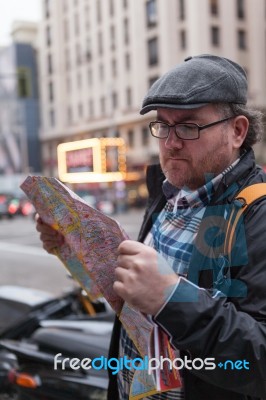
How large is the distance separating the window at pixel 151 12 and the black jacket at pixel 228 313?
113ft

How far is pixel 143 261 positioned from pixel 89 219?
281 mm

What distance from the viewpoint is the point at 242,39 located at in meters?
33.2

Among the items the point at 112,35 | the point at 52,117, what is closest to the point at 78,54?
the point at 112,35

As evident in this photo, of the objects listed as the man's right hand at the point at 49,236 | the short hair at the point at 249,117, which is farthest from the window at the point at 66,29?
the short hair at the point at 249,117

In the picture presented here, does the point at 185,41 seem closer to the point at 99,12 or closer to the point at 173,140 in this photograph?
the point at 99,12

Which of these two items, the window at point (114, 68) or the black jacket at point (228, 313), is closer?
the black jacket at point (228, 313)

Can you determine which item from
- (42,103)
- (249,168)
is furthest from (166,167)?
(42,103)

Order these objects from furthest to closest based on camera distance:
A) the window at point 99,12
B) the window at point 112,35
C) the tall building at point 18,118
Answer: the tall building at point 18,118 → the window at point 112,35 → the window at point 99,12

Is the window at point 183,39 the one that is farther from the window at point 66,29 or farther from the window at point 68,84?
the window at point 68,84

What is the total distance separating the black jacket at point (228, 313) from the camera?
1.11 m

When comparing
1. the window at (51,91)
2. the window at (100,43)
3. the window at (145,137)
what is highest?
the window at (100,43)

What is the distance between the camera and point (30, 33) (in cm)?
5450

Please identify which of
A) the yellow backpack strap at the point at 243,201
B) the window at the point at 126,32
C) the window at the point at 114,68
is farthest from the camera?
the window at the point at 114,68

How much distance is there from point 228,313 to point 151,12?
35068 mm
